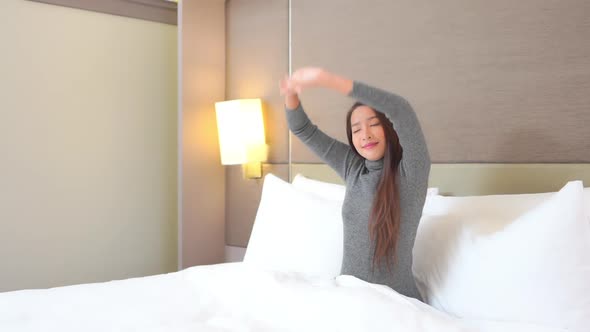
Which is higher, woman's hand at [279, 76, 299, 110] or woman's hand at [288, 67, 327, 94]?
woman's hand at [288, 67, 327, 94]

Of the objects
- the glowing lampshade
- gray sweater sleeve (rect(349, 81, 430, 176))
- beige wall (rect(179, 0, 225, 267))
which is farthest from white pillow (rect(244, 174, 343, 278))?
beige wall (rect(179, 0, 225, 267))

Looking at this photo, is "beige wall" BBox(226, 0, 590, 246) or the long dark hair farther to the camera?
"beige wall" BBox(226, 0, 590, 246)

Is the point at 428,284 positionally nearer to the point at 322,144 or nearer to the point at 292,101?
the point at 322,144

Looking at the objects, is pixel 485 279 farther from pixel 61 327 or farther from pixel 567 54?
pixel 61 327

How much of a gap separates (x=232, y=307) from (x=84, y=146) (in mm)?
1596

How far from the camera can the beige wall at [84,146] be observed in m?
2.59

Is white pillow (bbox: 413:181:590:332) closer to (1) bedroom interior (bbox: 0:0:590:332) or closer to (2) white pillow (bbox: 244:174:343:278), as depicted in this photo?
(1) bedroom interior (bbox: 0:0:590:332)

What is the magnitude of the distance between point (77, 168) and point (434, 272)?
73.8 inches

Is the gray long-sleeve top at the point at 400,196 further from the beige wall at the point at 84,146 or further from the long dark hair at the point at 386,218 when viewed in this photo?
the beige wall at the point at 84,146

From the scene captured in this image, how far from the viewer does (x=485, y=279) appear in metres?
1.41

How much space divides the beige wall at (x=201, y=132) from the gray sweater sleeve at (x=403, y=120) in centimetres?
148

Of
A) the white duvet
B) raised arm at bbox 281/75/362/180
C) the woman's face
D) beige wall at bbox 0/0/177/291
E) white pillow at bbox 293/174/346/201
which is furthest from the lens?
beige wall at bbox 0/0/177/291

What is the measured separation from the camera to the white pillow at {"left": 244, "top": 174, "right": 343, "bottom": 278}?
180 cm

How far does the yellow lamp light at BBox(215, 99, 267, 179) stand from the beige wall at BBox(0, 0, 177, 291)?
0.53m
